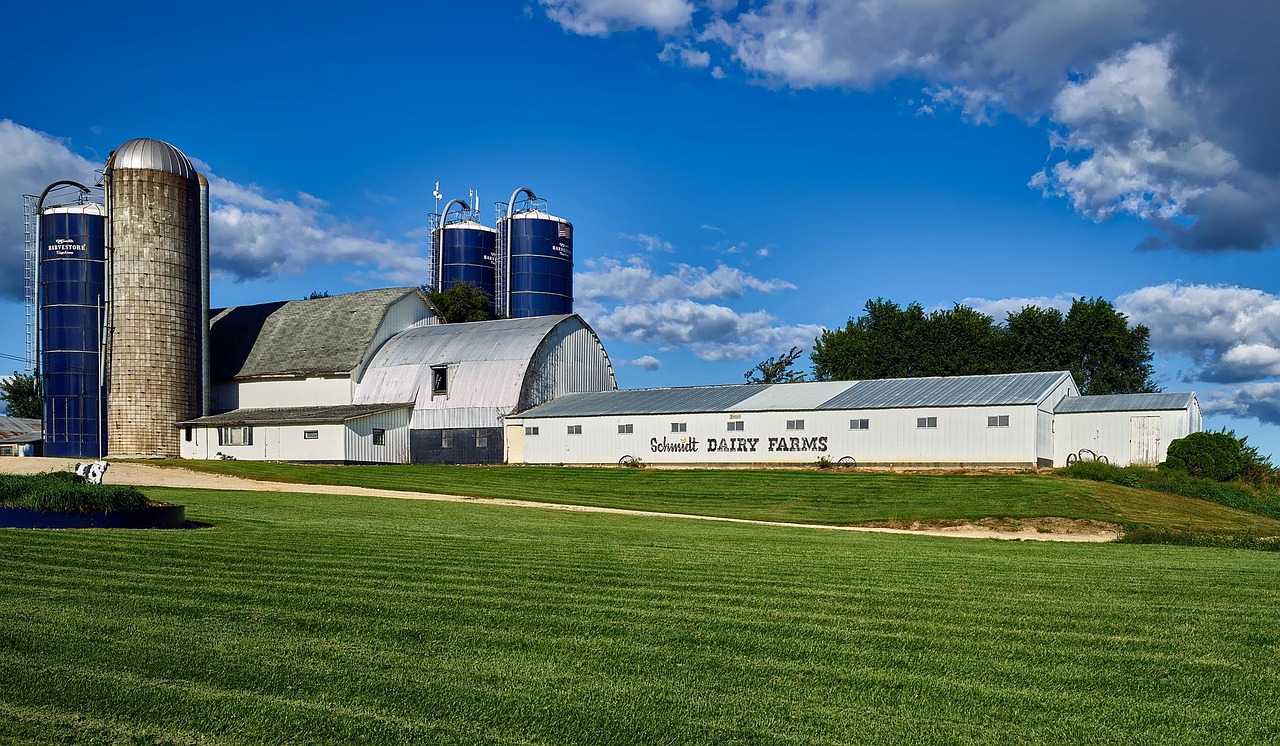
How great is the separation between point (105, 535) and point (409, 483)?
26.5 meters

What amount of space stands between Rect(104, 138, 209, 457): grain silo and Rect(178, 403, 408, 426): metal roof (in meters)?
2.25

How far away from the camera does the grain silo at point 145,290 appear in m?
56.8

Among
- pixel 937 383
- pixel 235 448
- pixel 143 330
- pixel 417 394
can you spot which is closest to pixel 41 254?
pixel 143 330

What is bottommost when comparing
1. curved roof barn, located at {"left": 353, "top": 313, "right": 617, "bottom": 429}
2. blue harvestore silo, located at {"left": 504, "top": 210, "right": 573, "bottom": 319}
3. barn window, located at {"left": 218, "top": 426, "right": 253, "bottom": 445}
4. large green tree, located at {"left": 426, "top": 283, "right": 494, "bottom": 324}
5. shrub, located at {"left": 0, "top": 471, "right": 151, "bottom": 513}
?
shrub, located at {"left": 0, "top": 471, "right": 151, "bottom": 513}

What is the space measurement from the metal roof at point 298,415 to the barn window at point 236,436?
26.5 inches

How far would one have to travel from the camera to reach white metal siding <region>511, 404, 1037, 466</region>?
151 ft

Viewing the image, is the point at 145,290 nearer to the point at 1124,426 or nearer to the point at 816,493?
the point at 816,493

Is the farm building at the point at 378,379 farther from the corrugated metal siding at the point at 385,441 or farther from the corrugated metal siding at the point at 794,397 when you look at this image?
the corrugated metal siding at the point at 794,397

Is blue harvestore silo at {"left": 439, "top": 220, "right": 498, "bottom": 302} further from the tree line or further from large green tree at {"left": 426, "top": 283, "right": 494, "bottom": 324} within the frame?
the tree line

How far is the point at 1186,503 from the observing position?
37.1 m

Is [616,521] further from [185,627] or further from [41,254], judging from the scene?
[41,254]

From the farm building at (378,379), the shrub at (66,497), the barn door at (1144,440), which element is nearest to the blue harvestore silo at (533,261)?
the farm building at (378,379)

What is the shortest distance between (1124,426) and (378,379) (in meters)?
41.2

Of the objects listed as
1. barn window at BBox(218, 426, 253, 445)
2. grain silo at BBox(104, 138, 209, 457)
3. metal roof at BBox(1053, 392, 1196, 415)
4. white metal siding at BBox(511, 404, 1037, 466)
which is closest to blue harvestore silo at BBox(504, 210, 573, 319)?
white metal siding at BBox(511, 404, 1037, 466)
